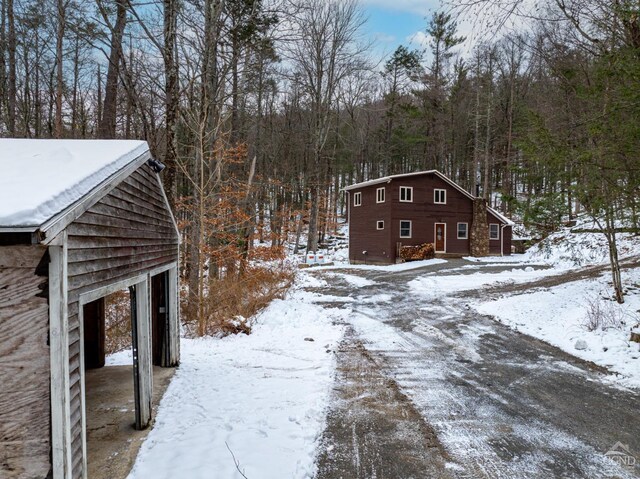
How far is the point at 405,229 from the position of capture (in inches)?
909

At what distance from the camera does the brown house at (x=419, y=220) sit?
75.0 ft

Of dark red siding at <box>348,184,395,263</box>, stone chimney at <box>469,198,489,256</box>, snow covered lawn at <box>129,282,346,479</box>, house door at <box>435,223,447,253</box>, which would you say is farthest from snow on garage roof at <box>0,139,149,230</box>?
stone chimney at <box>469,198,489,256</box>

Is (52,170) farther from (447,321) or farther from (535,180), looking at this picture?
(535,180)

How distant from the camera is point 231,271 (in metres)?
10.7

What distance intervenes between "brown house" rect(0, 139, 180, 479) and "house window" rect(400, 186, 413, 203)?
20.4 metres

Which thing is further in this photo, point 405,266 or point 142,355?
point 405,266

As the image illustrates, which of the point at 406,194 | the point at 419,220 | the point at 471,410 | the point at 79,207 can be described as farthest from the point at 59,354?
the point at 419,220

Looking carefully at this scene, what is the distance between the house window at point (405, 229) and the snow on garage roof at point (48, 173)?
20000mm

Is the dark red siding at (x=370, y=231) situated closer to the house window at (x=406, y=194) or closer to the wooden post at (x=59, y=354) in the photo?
the house window at (x=406, y=194)

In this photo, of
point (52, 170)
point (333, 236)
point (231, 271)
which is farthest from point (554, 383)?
point (333, 236)

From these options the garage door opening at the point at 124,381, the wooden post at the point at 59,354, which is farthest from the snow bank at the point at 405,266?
the wooden post at the point at 59,354

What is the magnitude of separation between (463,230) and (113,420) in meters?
23.7

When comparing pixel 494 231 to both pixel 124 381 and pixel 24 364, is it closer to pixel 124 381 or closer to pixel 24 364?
pixel 124 381

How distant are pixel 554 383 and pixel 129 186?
21.5ft
